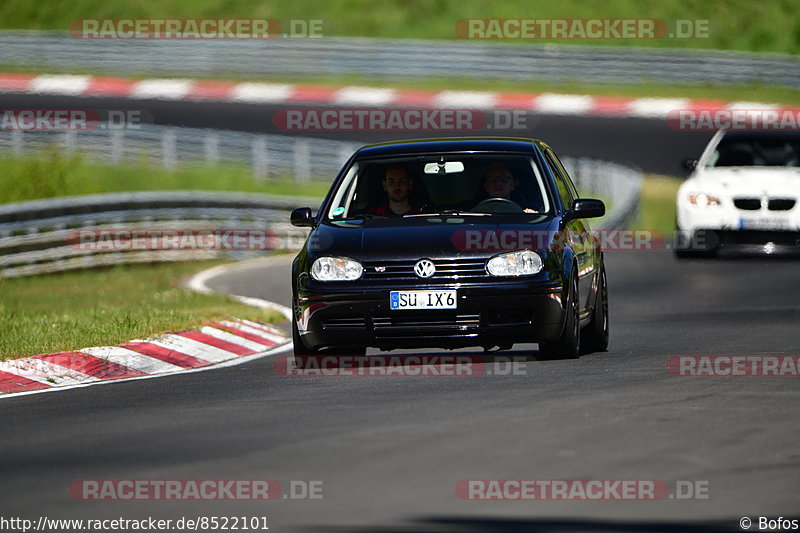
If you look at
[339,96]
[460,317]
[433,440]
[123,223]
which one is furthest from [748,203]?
[339,96]

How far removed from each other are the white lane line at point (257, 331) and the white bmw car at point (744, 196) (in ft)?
23.4

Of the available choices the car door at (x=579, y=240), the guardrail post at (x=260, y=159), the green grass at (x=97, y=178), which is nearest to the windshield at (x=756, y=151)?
the car door at (x=579, y=240)

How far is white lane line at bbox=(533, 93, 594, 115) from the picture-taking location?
40031 mm

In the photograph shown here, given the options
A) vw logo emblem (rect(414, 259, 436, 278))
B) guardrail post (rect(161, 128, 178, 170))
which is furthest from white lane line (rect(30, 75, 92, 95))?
vw logo emblem (rect(414, 259, 436, 278))

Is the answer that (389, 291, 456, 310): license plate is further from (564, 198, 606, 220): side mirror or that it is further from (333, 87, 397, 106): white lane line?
(333, 87, 397, 106): white lane line

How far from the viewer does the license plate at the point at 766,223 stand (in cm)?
2041

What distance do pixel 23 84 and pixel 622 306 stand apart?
25723 millimetres

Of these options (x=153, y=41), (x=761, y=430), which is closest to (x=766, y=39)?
(x=153, y=41)

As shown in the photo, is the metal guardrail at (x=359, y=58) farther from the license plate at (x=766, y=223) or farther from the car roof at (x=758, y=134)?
the license plate at (x=766, y=223)

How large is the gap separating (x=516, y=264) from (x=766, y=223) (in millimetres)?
9584

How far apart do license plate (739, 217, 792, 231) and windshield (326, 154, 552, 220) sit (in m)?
8.44

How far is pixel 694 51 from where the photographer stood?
42.0 m

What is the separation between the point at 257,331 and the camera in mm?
15398

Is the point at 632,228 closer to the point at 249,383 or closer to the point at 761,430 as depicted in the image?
the point at 249,383
